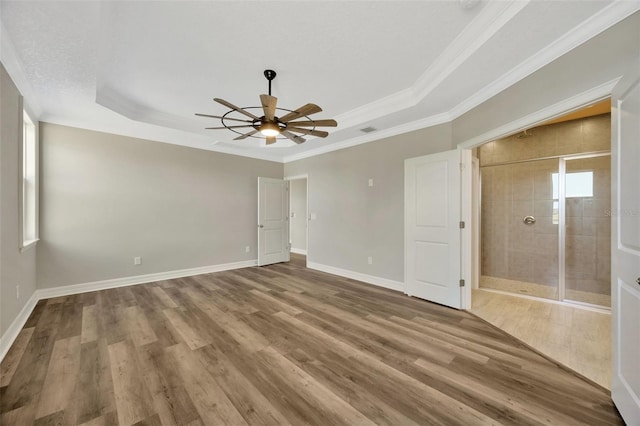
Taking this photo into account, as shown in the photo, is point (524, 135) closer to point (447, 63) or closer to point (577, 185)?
point (577, 185)

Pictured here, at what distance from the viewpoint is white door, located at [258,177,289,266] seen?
18.9ft

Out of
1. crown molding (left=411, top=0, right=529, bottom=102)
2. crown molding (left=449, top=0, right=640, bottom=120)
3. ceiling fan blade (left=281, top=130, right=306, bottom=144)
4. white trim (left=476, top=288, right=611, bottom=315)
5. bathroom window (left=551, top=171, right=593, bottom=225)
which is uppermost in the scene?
crown molding (left=411, top=0, right=529, bottom=102)

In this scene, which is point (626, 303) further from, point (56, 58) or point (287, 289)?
point (56, 58)

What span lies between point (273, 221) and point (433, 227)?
144 inches

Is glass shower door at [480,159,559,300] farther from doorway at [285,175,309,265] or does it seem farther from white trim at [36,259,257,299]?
doorway at [285,175,309,265]

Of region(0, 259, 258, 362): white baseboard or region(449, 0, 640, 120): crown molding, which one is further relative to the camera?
region(0, 259, 258, 362): white baseboard

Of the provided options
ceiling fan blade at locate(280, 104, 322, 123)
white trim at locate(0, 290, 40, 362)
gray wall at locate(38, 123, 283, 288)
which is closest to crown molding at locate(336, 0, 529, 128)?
ceiling fan blade at locate(280, 104, 322, 123)

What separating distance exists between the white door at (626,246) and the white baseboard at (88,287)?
177 inches

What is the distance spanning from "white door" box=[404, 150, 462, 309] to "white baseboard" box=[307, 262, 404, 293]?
11.2 inches

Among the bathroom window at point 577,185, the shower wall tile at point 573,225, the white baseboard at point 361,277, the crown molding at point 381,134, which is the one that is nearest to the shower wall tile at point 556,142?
the bathroom window at point 577,185

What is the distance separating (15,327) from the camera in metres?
2.51

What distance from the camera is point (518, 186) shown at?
413cm

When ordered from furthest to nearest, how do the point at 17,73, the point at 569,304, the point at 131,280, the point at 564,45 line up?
the point at 131,280
the point at 569,304
the point at 17,73
the point at 564,45

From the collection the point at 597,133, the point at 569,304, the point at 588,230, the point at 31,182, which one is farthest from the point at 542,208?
the point at 31,182
